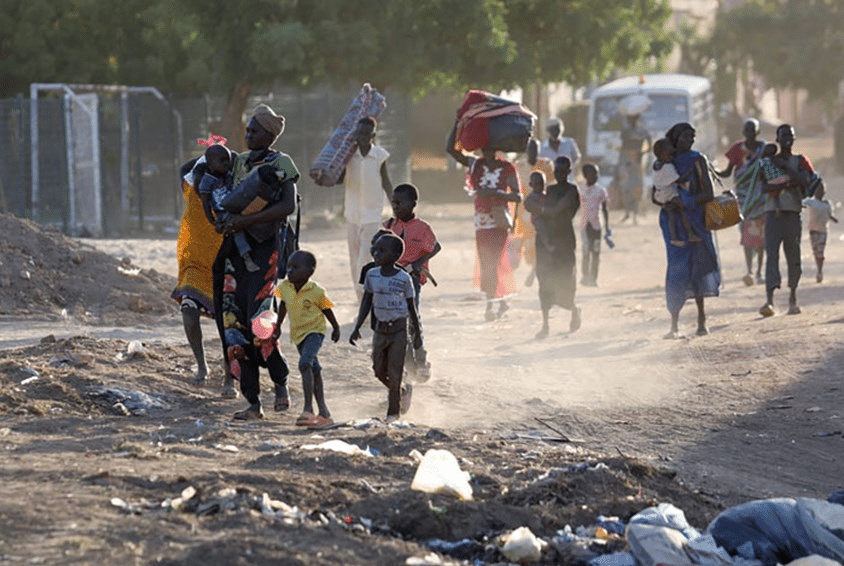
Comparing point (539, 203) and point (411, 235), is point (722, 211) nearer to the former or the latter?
point (539, 203)

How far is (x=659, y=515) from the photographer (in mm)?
6148

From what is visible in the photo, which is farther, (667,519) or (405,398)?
(405,398)

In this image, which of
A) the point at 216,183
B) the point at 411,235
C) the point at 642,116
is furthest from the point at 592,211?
the point at 642,116

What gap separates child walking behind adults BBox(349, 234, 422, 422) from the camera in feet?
28.6

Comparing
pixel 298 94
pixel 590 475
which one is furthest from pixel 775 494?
pixel 298 94

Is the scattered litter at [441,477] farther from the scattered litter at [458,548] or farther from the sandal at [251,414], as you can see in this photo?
the sandal at [251,414]

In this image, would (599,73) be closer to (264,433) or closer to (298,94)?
(298,94)

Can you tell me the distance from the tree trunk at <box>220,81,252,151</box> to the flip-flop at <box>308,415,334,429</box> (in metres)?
17.2

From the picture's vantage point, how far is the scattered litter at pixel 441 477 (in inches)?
253

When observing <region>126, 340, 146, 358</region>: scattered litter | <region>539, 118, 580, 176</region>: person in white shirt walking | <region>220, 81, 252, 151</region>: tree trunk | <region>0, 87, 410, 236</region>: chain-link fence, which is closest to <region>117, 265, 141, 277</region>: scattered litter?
<region>126, 340, 146, 358</region>: scattered litter

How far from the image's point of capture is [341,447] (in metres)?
7.36

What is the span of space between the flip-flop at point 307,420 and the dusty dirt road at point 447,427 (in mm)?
71

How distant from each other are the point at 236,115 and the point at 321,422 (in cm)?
1783

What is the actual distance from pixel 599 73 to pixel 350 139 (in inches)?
675
